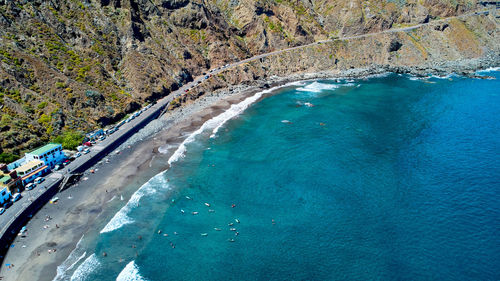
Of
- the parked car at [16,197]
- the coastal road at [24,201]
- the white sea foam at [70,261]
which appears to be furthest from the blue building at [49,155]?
the white sea foam at [70,261]

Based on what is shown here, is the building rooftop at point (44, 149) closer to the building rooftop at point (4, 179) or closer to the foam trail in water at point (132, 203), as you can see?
the building rooftop at point (4, 179)

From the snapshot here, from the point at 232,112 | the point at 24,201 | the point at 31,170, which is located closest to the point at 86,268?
the point at 24,201

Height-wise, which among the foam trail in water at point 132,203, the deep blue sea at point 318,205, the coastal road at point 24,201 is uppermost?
the coastal road at point 24,201

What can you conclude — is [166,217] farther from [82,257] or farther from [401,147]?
[401,147]

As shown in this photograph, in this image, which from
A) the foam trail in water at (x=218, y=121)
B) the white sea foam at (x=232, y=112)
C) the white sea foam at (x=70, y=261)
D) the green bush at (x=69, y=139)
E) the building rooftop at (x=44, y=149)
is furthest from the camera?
the white sea foam at (x=232, y=112)

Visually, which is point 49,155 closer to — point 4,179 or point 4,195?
point 4,179

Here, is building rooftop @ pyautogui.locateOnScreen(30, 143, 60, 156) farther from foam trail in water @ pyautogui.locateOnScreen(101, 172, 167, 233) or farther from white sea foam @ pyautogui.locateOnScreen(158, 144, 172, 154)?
white sea foam @ pyautogui.locateOnScreen(158, 144, 172, 154)
